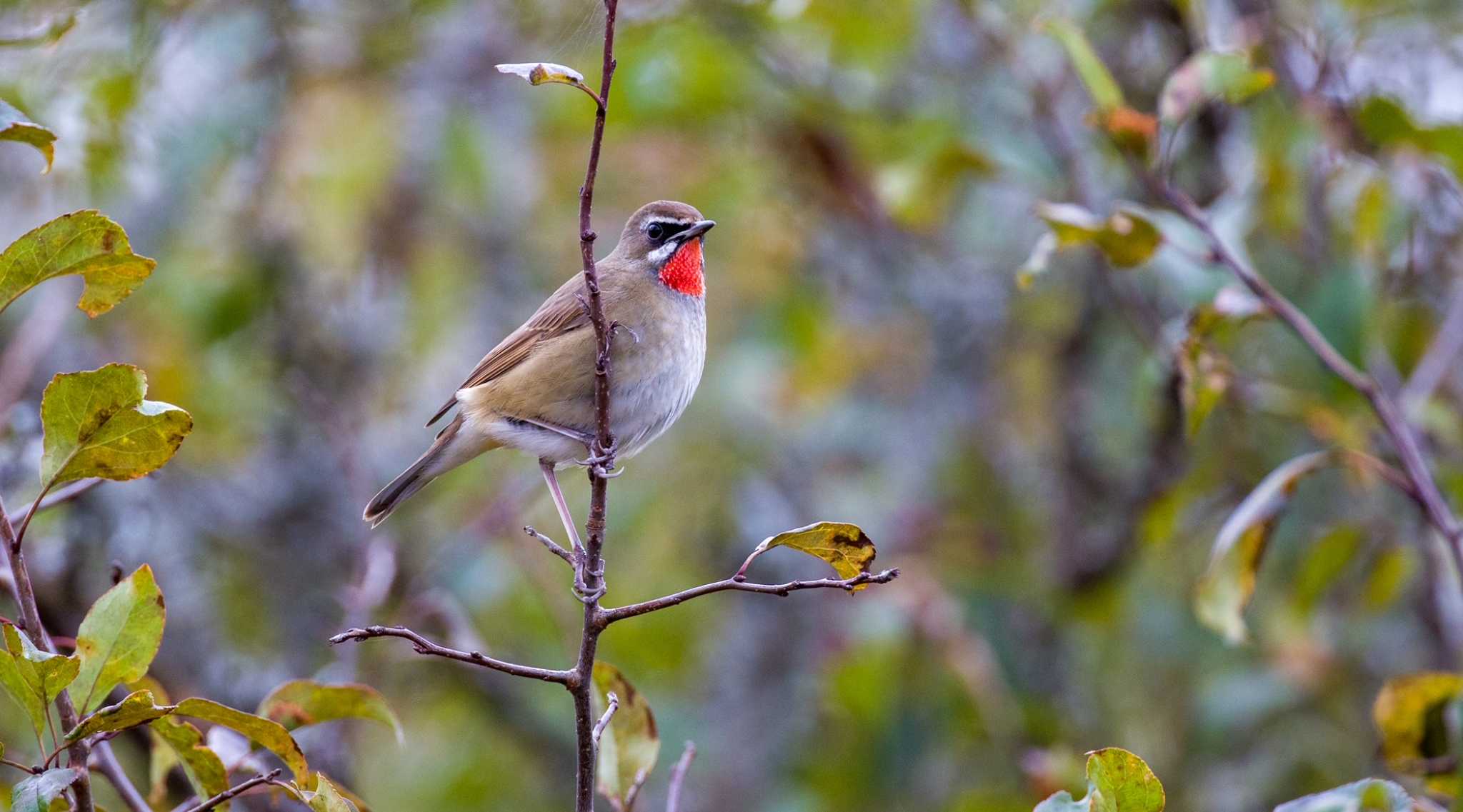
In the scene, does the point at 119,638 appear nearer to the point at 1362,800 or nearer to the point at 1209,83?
the point at 1362,800

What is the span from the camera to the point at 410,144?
27.6 ft

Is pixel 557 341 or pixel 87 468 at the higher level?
pixel 87 468

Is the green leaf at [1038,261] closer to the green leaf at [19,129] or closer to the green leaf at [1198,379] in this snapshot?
the green leaf at [1198,379]

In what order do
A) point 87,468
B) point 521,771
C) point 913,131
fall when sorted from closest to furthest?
point 87,468 → point 913,131 → point 521,771

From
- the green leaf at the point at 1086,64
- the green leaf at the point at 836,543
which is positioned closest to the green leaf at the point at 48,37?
the green leaf at the point at 836,543

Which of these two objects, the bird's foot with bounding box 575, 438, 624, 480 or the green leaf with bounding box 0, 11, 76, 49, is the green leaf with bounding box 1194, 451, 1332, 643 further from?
the green leaf with bounding box 0, 11, 76, 49

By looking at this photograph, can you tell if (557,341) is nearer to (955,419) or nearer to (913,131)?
(913,131)

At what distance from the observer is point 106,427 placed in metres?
2.42

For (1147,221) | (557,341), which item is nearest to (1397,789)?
(1147,221)

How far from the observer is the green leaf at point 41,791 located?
7.02ft

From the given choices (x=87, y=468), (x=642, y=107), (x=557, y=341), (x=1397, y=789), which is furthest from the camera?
(x=642, y=107)

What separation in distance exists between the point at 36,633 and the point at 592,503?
1.13 m

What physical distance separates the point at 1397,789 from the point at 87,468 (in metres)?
2.57

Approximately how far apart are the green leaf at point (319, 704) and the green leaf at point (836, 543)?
103 cm
